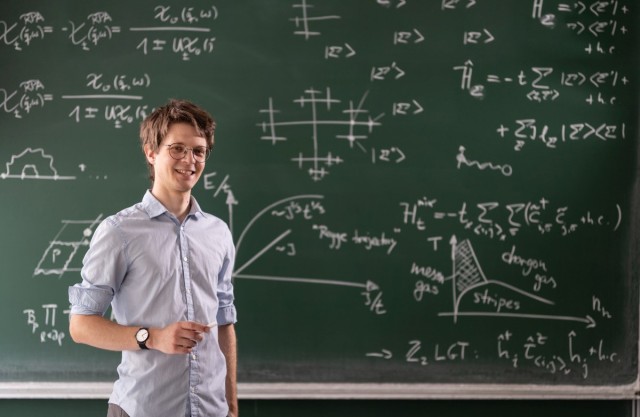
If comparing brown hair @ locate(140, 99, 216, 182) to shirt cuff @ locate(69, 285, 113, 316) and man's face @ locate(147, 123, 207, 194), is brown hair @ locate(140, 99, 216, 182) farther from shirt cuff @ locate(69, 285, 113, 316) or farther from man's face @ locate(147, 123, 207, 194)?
shirt cuff @ locate(69, 285, 113, 316)

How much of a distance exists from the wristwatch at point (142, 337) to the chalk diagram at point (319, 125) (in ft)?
4.48

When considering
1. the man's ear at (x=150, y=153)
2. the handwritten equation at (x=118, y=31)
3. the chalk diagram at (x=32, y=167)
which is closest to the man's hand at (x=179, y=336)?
the man's ear at (x=150, y=153)

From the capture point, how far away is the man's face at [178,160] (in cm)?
210

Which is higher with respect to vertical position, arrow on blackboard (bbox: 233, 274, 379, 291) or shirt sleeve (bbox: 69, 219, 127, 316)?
shirt sleeve (bbox: 69, 219, 127, 316)

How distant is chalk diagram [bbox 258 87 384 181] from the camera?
3.12 m

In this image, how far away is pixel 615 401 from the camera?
317 centimetres

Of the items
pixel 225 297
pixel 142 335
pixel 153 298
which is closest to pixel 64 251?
pixel 225 297

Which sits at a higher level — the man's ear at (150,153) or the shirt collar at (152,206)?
the man's ear at (150,153)

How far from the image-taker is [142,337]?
1928mm

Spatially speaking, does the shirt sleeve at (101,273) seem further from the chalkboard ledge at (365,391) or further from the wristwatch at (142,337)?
the chalkboard ledge at (365,391)

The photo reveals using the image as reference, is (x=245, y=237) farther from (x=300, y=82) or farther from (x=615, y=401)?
(x=615, y=401)

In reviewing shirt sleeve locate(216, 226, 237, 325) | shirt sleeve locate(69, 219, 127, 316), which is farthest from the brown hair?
shirt sleeve locate(216, 226, 237, 325)

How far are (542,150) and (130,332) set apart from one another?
205 cm

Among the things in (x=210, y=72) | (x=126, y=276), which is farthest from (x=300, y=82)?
(x=126, y=276)
